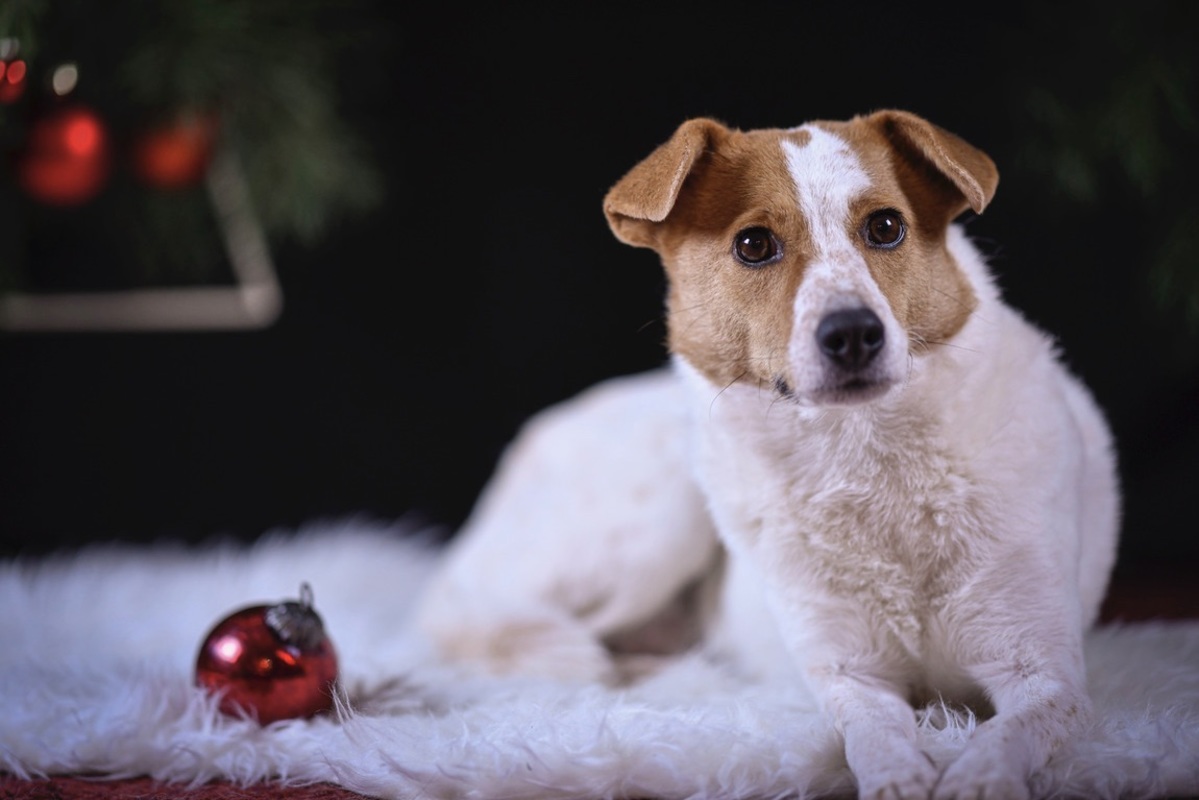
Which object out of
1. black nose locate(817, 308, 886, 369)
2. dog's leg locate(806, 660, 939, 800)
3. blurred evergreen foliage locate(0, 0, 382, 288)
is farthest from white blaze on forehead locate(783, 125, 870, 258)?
blurred evergreen foliage locate(0, 0, 382, 288)

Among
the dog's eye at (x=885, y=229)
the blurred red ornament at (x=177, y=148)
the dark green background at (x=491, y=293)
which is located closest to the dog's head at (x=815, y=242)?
the dog's eye at (x=885, y=229)

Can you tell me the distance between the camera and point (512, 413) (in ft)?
10.6

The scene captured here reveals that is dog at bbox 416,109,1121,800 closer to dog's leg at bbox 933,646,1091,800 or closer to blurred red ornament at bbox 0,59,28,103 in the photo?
dog's leg at bbox 933,646,1091,800

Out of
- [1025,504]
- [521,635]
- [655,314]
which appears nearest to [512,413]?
[655,314]

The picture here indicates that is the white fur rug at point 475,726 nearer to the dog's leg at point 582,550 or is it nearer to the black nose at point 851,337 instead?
the dog's leg at point 582,550

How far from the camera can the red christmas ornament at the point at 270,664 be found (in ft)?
5.42

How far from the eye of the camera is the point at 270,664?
1653 millimetres

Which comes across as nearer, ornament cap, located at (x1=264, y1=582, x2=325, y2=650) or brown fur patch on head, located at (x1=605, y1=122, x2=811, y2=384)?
brown fur patch on head, located at (x1=605, y1=122, x2=811, y2=384)

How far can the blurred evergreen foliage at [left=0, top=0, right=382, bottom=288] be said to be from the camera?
7.02 ft

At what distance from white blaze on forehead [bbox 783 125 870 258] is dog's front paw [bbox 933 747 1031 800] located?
0.64 metres

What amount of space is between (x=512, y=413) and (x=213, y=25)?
1407 mm

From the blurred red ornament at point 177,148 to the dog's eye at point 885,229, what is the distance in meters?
1.61

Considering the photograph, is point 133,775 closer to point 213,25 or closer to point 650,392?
point 650,392

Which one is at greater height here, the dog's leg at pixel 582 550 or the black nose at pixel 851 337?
the black nose at pixel 851 337
